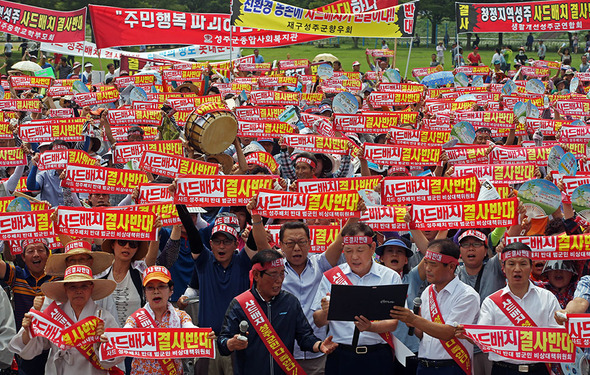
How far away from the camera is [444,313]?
268 inches

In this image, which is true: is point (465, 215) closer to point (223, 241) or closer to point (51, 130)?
point (223, 241)

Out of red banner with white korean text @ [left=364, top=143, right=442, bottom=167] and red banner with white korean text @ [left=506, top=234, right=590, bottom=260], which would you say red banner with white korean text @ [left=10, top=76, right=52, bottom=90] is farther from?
red banner with white korean text @ [left=506, top=234, right=590, bottom=260]

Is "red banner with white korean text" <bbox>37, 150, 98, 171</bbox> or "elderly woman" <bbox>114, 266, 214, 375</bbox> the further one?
"red banner with white korean text" <bbox>37, 150, 98, 171</bbox>

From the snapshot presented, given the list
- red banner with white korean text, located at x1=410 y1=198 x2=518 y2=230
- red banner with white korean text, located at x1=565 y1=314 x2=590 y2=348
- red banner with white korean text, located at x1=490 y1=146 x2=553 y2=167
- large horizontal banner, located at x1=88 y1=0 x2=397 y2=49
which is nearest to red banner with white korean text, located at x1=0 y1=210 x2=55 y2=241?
red banner with white korean text, located at x1=410 y1=198 x2=518 y2=230

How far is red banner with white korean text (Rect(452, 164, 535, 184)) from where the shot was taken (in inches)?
400

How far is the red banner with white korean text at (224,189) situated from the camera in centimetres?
835

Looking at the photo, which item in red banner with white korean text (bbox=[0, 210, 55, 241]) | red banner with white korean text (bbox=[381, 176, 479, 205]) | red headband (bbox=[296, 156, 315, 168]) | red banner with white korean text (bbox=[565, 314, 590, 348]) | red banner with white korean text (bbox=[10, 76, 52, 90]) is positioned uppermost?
red banner with white korean text (bbox=[10, 76, 52, 90])

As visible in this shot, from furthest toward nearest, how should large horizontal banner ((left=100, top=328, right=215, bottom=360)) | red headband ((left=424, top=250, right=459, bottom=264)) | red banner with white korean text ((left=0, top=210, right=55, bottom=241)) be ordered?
red banner with white korean text ((left=0, top=210, right=55, bottom=241))
red headband ((left=424, top=250, right=459, bottom=264))
large horizontal banner ((left=100, top=328, right=215, bottom=360))

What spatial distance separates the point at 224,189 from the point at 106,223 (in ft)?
3.88

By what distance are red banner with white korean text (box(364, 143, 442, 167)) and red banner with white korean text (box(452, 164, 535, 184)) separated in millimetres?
469

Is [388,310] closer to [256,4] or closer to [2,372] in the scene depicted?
[2,372]

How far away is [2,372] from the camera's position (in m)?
7.70

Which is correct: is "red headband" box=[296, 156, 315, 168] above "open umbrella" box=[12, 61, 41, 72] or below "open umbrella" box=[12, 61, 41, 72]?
below

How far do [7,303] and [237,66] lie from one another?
16989 millimetres
